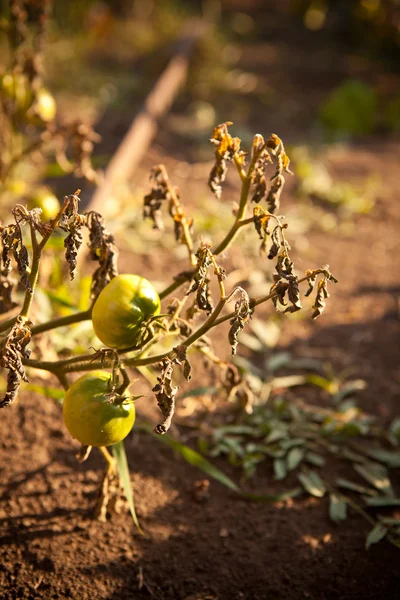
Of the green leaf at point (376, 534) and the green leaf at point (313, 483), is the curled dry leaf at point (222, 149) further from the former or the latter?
the green leaf at point (376, 534)

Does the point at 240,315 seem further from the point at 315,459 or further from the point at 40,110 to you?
the point at 40,110

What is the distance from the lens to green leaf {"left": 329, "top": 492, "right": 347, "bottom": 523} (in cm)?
210

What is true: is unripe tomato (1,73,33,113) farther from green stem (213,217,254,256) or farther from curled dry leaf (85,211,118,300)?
green stem (213,217,254,256)

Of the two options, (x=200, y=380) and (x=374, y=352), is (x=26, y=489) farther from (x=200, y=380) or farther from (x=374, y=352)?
(x=374, y=352)

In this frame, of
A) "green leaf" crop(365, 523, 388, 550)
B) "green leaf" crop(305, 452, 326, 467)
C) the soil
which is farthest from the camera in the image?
"green leaf" crop(305, 452, 326, 467)

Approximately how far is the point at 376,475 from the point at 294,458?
12.3 inches

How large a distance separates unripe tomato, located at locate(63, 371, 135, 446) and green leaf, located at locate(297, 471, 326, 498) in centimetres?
90

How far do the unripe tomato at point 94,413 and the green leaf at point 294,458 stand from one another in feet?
2.96

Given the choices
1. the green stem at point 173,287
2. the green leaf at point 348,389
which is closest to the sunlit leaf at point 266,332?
the green leaf at point 348,389

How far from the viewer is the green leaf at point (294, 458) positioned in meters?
2.27

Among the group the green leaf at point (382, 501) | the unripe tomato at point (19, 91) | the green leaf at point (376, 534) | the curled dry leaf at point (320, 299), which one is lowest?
the green leaf at point (376, 534)

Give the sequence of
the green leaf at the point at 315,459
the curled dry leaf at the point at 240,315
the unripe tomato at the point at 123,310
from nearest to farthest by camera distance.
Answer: the curled dry leaf at the point at 240,315 → the unripe tomato at the point at 123,310 → the green leaf at the point at 315,459

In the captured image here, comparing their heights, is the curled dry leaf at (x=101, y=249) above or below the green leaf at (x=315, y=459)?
above

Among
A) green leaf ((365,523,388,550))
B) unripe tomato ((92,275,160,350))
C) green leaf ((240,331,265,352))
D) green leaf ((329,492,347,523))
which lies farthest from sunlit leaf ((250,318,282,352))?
unripe tomato ((92,275,160,350))
